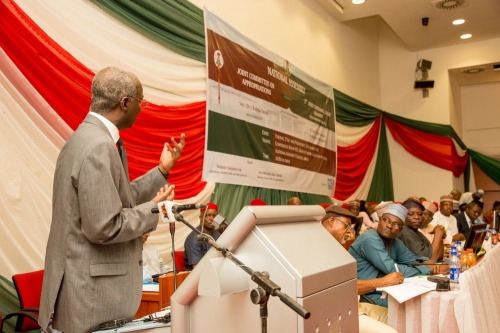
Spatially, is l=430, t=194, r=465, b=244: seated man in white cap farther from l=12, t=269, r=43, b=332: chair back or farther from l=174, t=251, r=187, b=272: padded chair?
l=12, t=269, r=43, b=332: chair back

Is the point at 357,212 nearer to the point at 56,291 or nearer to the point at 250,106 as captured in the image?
the point at 250,106

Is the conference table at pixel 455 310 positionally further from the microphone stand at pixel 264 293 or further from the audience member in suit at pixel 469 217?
the audience member in suit at pixel 469 217

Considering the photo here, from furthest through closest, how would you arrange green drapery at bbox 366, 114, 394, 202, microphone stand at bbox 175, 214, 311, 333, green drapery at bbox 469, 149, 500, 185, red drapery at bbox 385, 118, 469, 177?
green drapery at bbox 469, 149, 500, 185, red drapery at bbox 385, 118, 469, 177, green drapery at bbox 366, 114, 394, 202, microphone stand at bbox 175, 214, 311, 333

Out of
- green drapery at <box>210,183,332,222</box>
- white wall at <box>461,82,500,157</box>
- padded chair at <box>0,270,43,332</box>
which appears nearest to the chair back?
padded chair at <box>0,270,43,332</box>

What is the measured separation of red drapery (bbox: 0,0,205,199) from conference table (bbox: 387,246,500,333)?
260cm

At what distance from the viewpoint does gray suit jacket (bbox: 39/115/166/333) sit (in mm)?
1706

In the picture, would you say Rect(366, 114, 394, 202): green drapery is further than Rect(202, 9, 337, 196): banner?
Yes

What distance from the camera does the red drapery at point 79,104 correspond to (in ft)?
12.2

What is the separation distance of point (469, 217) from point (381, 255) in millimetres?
6447

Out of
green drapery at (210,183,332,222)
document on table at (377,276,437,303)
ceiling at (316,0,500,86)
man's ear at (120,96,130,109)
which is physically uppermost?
ceiling at (316,0,500,86)

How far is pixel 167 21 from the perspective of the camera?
523 centimetres

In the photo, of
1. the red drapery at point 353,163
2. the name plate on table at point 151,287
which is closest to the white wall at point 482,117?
the red drapery at point 353,163

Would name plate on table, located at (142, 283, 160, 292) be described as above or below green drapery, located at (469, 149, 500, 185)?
below

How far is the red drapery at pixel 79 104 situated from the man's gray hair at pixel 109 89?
2075 mm
